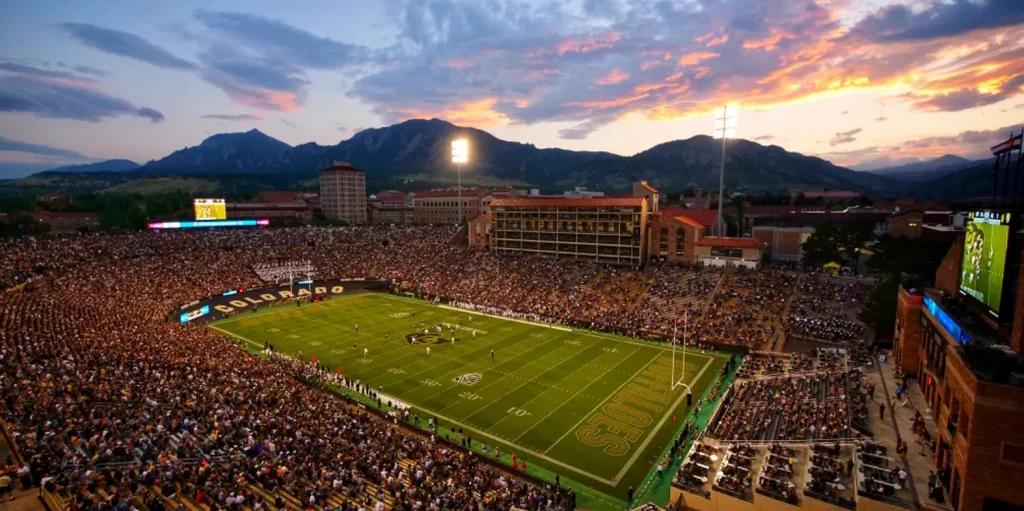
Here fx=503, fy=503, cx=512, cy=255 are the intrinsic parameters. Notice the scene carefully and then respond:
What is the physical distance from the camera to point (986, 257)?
19797 mm

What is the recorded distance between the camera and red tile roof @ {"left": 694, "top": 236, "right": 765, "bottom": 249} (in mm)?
52062

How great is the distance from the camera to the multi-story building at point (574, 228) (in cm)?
5881

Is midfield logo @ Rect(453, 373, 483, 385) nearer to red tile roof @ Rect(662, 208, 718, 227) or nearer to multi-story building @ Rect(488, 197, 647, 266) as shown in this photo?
multi-story building @ Rect(488, 197, 647, 266)

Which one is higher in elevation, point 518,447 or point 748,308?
point 748,308

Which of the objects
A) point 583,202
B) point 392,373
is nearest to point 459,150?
point 583,202

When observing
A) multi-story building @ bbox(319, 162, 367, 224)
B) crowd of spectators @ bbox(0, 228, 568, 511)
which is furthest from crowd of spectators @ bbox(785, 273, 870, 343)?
multi-story building @ bbox(319, 162, 367, 224)

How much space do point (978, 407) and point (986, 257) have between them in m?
8.21

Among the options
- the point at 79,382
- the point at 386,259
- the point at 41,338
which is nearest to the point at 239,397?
the point at 79,382

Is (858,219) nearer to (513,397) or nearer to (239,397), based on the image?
(513,397)

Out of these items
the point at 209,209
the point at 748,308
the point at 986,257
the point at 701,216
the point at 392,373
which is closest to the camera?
the point at 986,257

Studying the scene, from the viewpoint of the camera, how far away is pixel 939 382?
2097 cm

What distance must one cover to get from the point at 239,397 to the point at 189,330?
17329 mm

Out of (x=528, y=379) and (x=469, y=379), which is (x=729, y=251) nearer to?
(x=528, y=379)

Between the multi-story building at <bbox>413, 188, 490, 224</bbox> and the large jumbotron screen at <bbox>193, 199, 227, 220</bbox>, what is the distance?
4703 cm
